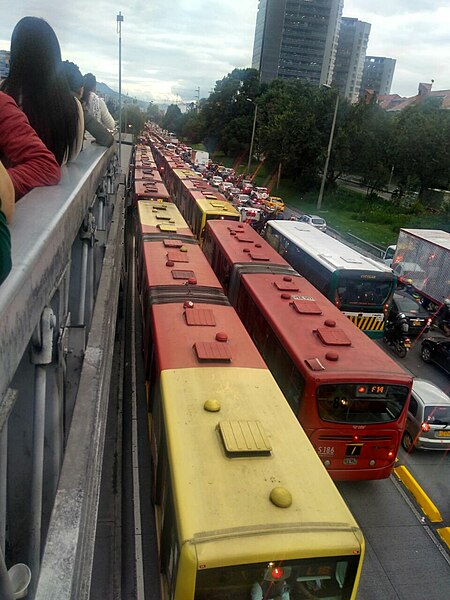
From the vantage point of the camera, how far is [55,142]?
3.22m

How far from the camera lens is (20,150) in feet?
7.70

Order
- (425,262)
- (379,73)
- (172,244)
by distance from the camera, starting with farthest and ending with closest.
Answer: (379,73)
(425,262)
(172,244)

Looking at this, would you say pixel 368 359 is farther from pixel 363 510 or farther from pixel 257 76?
pixel 257 76

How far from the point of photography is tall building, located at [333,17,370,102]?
147500mm

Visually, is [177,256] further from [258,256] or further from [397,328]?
[397,328]

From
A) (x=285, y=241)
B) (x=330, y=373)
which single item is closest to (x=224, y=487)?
(x=330, y=373)

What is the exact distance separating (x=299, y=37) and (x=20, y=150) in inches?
5980

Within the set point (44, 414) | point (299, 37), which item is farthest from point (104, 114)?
point (299, 37)

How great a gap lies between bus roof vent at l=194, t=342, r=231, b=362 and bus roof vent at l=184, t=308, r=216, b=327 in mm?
820

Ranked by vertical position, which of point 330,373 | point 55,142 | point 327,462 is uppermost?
point 55,142

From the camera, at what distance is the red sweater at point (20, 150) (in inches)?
90.1

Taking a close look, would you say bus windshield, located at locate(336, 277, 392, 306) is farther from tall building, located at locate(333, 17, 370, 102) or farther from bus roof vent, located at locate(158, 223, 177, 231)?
tall building, located at locate(333, 17, 370, 102)

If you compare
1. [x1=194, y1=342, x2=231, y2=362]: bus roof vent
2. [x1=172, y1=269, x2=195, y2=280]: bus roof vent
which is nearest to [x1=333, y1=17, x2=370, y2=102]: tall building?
[x1=172, y1=269, x2=195, y2=280]: bus roof vent

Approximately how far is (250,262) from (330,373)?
551 centimetres
